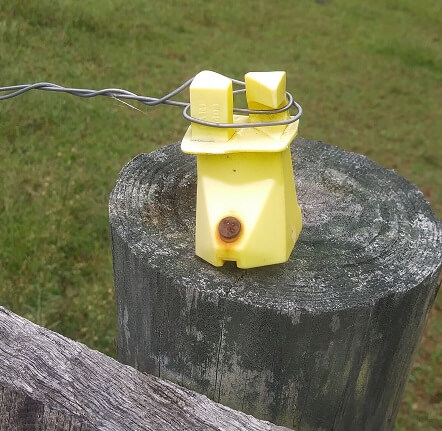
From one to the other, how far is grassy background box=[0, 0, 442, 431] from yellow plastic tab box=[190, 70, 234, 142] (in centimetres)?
183

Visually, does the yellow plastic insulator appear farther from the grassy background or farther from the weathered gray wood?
the grassy background

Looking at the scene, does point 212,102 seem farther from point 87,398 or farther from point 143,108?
point 143,108

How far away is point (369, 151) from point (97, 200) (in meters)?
2.56

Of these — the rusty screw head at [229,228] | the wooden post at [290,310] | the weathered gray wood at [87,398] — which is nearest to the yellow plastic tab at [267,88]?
the rusty screw head at [229,228]

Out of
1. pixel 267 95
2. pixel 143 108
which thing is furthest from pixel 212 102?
pixel 143 108

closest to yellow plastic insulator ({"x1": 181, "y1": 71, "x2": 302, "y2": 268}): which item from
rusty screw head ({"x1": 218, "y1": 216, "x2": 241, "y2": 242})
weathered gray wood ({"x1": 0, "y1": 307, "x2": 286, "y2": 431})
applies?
rusty screw head ({"x1": 218, "y1": 216, "x2": 241, "y2": 242})

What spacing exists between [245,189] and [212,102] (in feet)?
0.78

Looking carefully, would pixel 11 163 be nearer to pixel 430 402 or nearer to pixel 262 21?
pixel 430 402

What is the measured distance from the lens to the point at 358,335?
1483 mm

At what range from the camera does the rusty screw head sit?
1488mm

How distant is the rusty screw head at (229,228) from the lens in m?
1.49

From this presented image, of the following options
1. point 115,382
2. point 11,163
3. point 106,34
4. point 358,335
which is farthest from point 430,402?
point 106,34

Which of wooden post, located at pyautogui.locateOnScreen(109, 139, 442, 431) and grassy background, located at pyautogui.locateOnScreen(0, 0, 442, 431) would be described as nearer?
wooden post, located at pyautogui.locateOnScreen(109, 139, 442, 431)

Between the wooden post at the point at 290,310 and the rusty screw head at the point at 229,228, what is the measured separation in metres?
0.10
